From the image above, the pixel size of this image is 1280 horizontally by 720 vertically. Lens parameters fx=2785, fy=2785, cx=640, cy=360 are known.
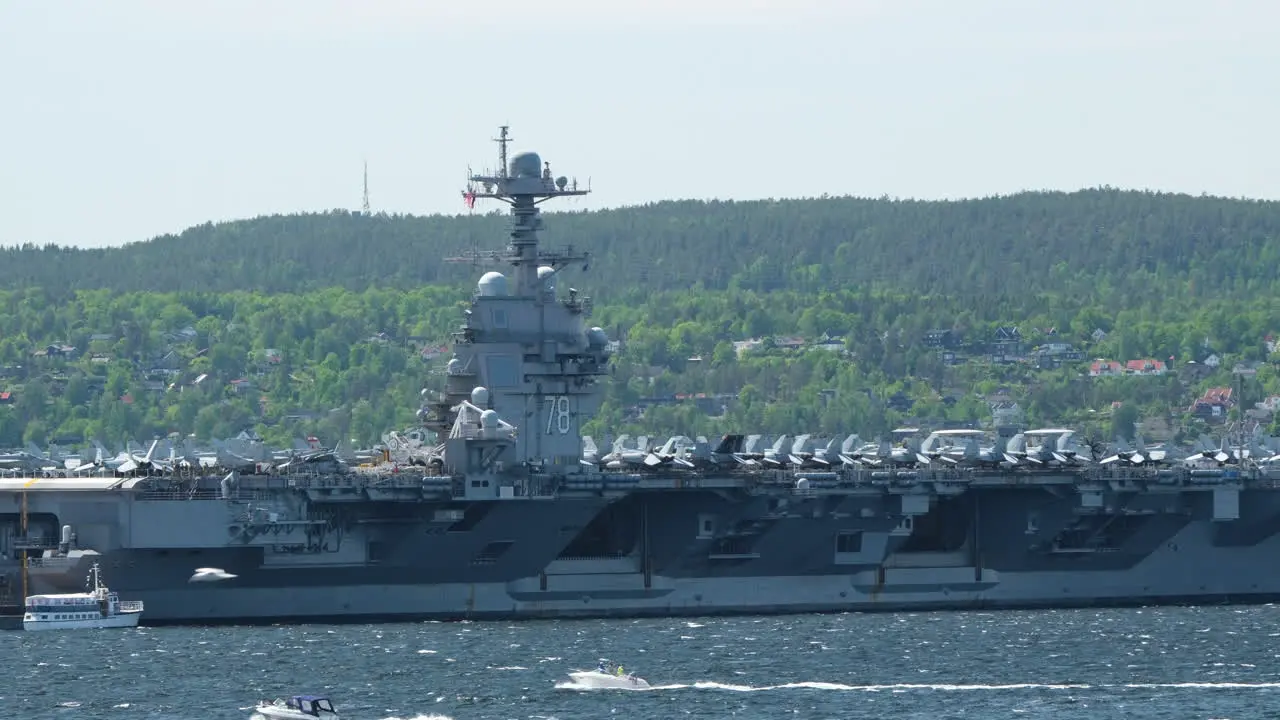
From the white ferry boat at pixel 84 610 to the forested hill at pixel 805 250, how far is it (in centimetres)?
11320

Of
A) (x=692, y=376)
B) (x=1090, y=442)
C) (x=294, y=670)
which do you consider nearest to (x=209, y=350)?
(x=692, y=376)

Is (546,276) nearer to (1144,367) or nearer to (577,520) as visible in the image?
(577,520)

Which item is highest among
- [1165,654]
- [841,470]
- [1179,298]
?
[1179,298]

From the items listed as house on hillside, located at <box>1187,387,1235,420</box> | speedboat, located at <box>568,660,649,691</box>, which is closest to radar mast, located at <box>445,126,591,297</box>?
speedboat, located at <box>568,660,649,691</box>

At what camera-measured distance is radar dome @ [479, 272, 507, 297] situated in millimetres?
54406

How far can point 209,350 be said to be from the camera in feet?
488

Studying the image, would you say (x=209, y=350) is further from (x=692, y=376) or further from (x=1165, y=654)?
(x=1165, y=654)

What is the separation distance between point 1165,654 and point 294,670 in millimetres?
14945

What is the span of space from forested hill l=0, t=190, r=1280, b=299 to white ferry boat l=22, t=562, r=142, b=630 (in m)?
113

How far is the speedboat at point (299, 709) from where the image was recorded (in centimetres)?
3922

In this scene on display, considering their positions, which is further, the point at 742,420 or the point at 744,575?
the point at 742,420

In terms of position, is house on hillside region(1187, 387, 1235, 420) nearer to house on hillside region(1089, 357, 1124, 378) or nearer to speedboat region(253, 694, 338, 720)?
house on hillside region(1089, 357, 1124, 378)

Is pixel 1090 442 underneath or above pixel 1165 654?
above

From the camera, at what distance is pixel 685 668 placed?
45.0 m
